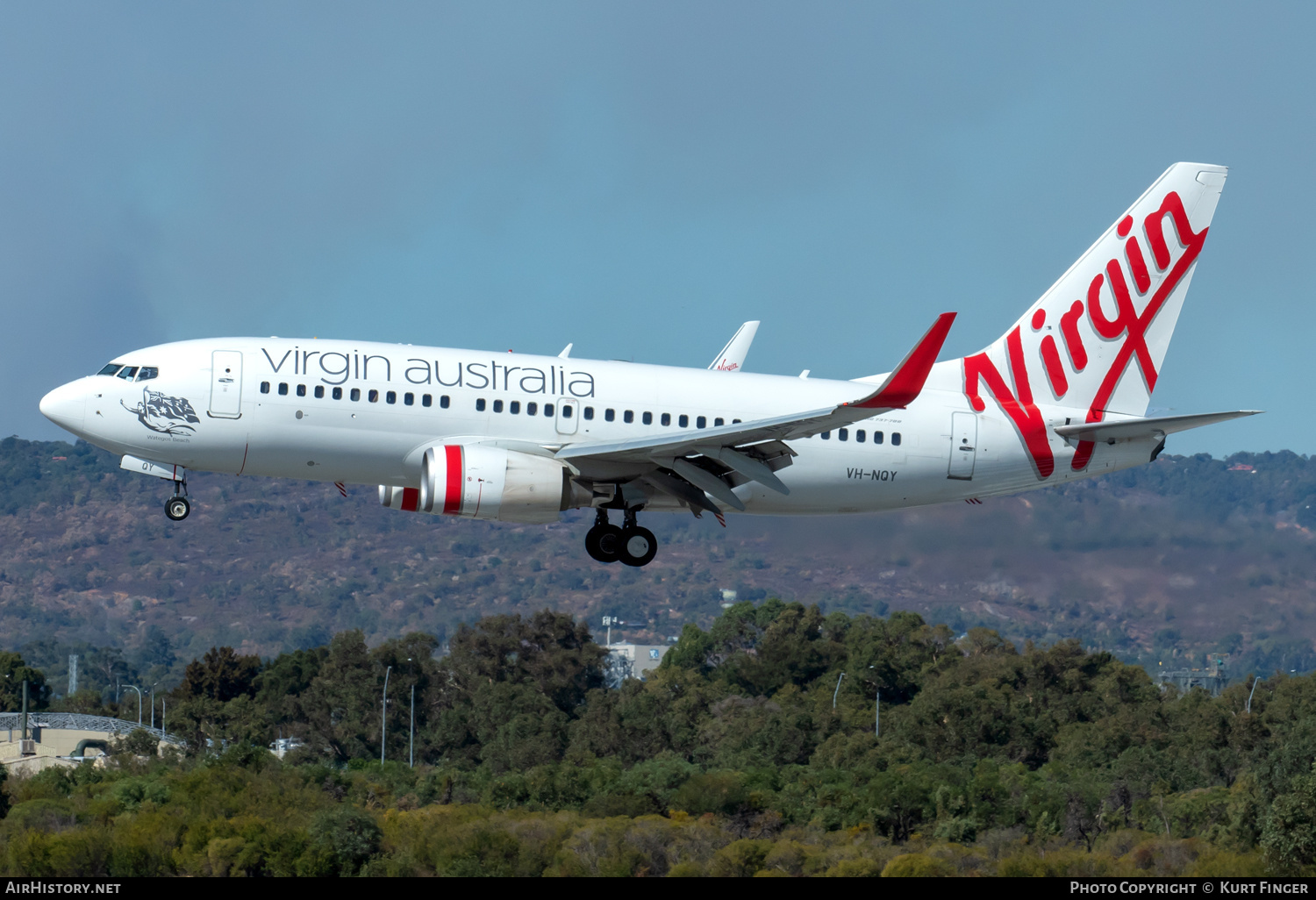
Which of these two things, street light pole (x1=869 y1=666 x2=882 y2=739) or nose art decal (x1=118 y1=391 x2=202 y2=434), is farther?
street light pole (x1=869 y1=666 x2=882 y2=739)

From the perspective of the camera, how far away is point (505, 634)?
171625 millimetres

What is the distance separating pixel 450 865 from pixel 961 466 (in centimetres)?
5105

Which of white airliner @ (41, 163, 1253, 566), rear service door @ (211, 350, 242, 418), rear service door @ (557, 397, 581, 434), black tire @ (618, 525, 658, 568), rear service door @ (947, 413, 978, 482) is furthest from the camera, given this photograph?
rear service door @ (947, 413, 978, 482)

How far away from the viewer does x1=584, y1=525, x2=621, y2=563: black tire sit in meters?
37.9

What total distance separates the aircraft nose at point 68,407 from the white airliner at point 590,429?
43 millimetres

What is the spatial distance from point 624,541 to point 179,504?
11.0 meters

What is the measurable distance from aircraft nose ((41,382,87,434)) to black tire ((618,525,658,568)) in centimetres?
1303

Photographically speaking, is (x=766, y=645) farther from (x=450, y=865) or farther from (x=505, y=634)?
(x=450, y=865)

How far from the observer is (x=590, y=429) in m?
37.0

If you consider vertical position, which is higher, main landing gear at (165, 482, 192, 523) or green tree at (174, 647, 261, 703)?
main landing gear at (165, 482, 192, 523)

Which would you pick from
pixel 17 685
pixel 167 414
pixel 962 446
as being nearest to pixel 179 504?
pixel 167 414

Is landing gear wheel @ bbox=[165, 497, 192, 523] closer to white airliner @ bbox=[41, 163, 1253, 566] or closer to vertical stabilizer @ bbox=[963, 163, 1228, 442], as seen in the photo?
white airliner @ bbox=[41, 163, 1253, 566]

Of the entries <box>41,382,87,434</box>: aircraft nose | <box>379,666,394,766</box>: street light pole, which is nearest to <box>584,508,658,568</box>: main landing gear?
<box>41,382,87,434</box>: aircraft nose
